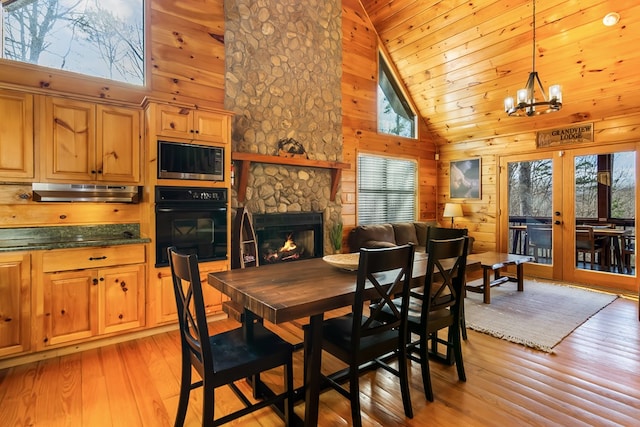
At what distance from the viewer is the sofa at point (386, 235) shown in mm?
5312

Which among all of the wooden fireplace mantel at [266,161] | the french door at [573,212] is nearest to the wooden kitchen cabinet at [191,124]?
the wooden fireplace mantel at [266,161]

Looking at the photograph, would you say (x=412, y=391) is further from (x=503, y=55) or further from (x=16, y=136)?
(x=503, y=55)

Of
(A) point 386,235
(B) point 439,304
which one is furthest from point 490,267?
(B) point 439,304

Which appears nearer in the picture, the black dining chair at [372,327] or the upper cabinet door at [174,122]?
the black dining chair at [372,327]

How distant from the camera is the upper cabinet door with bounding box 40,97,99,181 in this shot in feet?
9.43

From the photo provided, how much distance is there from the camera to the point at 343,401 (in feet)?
7.00

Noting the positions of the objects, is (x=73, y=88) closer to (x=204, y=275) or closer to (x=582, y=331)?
(x=204, y=275)

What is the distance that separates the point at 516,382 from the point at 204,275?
284cm

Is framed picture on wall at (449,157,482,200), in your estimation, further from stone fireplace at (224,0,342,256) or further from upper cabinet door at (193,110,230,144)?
upper cabinet door at (193,110,230,144)

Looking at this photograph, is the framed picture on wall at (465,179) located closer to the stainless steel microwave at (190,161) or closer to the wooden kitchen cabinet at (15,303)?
the stainless steel microwave at (190,161)

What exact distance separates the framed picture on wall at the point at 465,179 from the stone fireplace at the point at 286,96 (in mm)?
2753

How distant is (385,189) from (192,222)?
3.83 metres

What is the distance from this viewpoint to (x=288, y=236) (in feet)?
15.8

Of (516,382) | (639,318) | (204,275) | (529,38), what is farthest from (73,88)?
(639,318)
